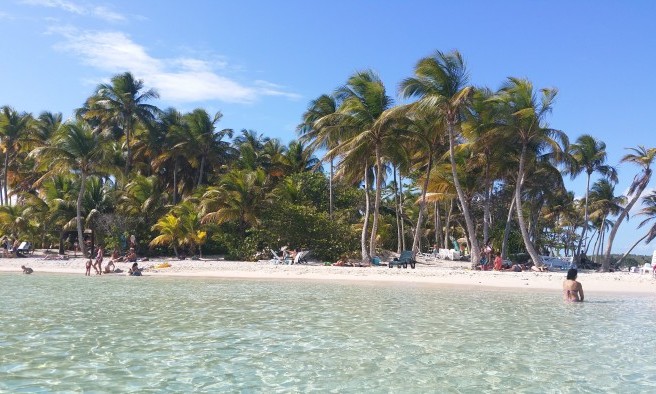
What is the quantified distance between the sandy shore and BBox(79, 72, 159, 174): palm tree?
12115mm

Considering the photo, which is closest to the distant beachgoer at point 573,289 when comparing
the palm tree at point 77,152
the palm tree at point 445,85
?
the palm tree at point 445,85

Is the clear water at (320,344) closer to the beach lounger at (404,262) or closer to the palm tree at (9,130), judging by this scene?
the beach lounger at (404,262)

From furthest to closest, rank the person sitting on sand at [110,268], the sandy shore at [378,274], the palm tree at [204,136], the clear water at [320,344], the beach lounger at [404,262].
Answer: the palm tree at [204,136] < the beach lounger at [404,262] < the person sitting on sand at [110,268] < the sandy shore at [378,274] < the clear water at [320,344]

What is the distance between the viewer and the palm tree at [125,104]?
120 feet

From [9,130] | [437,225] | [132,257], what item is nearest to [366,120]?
[132,257]

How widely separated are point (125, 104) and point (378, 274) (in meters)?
23.4

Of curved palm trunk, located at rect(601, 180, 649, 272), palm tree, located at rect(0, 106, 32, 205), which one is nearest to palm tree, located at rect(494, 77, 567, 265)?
curved palm trunk, located at rect(601, 180, 649, 272)

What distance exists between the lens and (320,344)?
8.20 m

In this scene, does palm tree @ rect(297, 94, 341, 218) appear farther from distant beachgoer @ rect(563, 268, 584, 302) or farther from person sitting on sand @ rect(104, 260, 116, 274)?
distant beachgoer @ rect(563, 268, 584, 302)

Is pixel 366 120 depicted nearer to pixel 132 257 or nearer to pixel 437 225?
pixel 132 257

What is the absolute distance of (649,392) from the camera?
19.5ft

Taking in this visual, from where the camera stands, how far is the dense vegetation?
24453mm

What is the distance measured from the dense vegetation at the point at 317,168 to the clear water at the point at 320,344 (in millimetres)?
11705

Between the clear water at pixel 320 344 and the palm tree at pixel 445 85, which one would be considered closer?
the clear water at pixel 320 344
